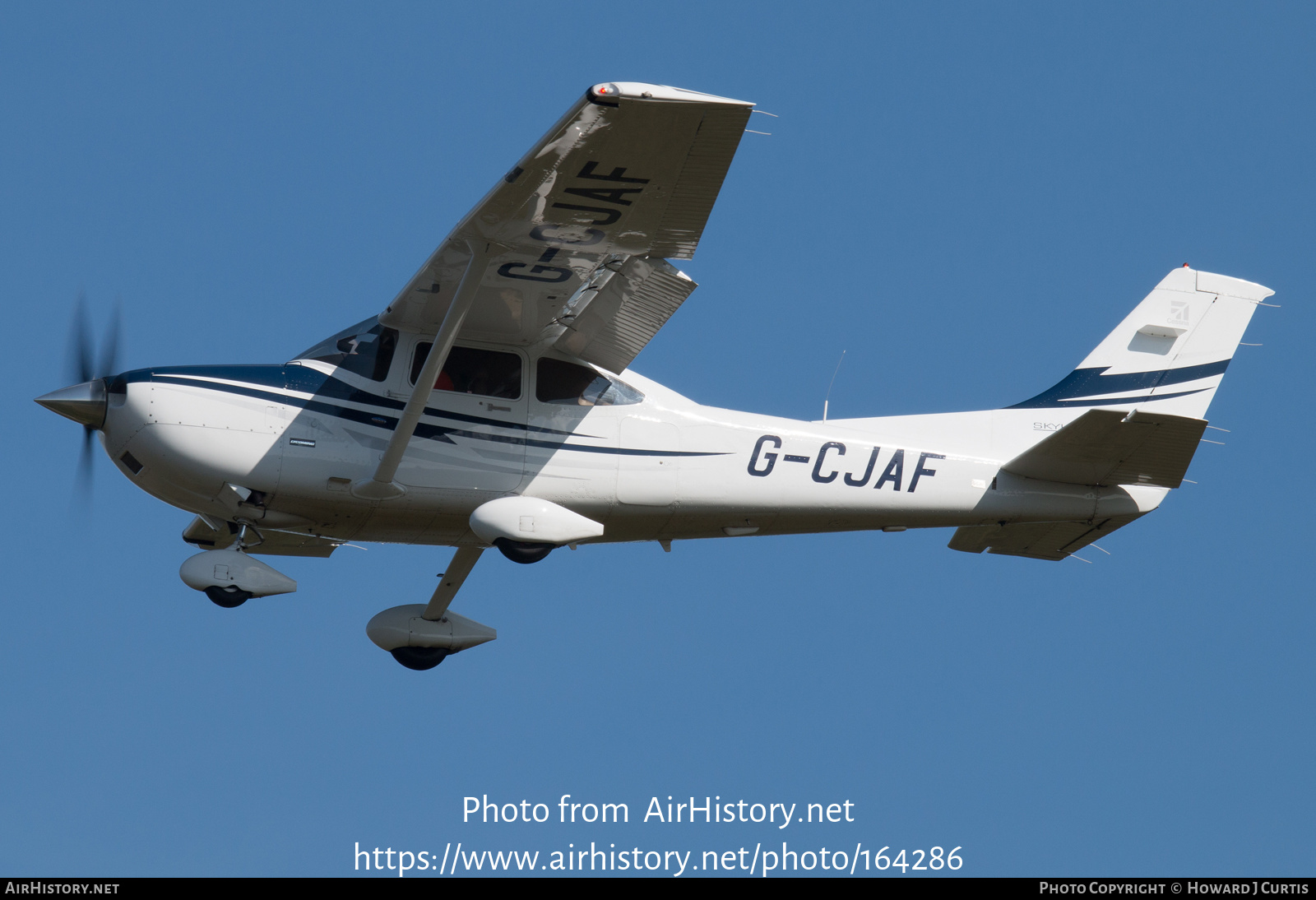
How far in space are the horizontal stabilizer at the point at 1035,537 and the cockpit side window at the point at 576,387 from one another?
10.8ft

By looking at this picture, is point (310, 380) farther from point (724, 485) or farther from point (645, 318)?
point (724, 485)

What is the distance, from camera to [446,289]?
1097 cm

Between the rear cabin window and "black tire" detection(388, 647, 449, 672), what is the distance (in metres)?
2.80

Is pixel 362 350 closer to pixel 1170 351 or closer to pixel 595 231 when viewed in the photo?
pixel 595 231

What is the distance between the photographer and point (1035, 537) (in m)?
13.0

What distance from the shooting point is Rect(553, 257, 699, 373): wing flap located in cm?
1123

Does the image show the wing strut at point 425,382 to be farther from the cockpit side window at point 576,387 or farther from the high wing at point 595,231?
the cockpit side window at point 576,387

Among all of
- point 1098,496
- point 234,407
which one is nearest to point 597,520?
point 234,407

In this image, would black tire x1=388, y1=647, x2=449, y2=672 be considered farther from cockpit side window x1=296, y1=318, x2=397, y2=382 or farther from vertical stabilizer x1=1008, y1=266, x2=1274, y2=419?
vertical stabilizer x1=1008, y1=266, x2=1274, y2=419

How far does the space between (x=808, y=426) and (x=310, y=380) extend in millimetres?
3997

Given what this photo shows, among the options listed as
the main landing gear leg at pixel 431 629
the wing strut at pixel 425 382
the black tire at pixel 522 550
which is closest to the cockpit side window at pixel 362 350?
the wing strut at pixel 425 382

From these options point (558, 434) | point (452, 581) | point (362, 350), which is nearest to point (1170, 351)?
point (558, 434)

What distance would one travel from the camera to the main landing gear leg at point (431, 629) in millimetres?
12961

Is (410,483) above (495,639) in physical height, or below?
above
